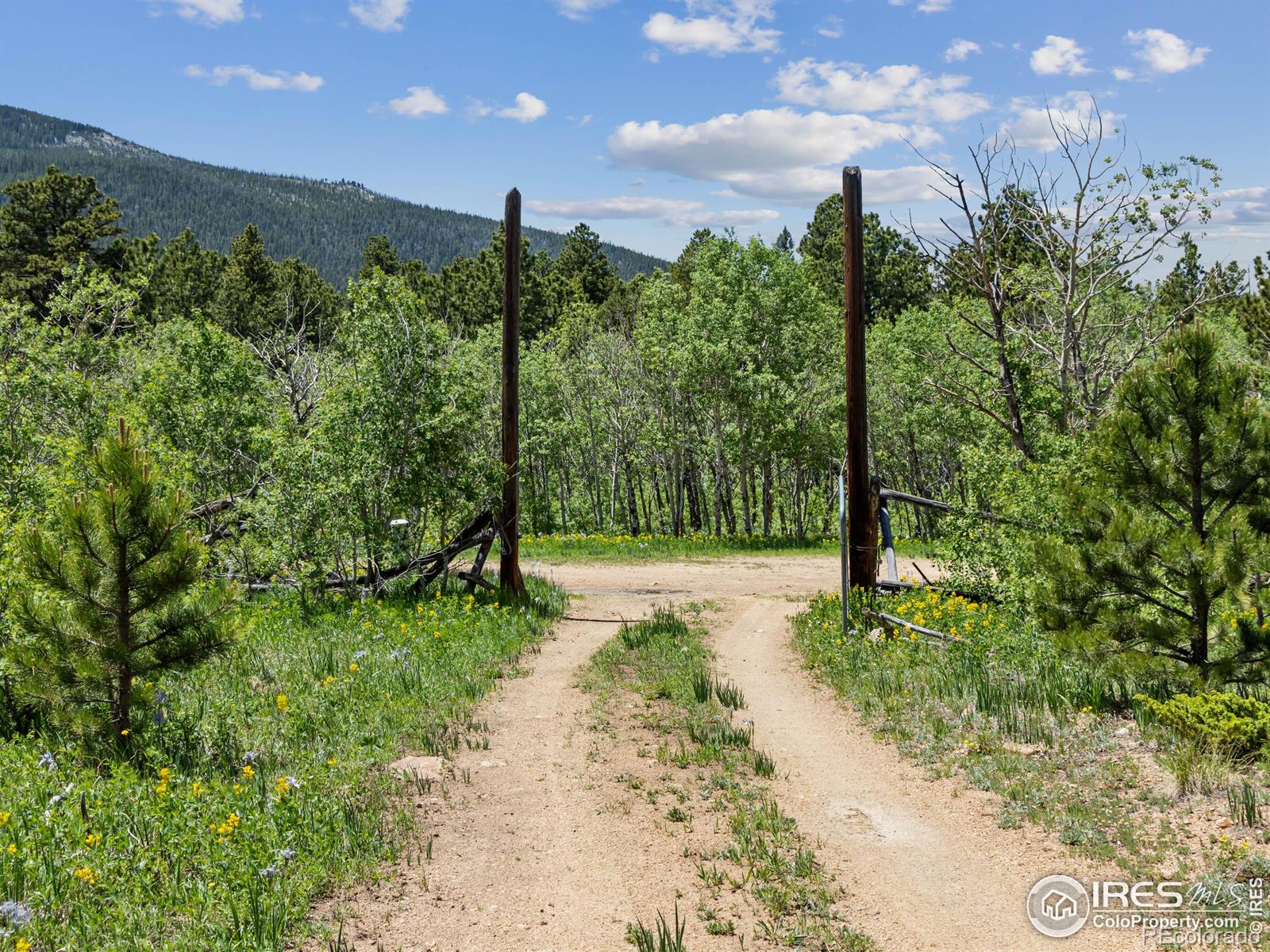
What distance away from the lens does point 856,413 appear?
12.6 metres

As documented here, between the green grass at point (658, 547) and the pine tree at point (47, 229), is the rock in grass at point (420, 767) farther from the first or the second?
the pine tree at point (47, 229)

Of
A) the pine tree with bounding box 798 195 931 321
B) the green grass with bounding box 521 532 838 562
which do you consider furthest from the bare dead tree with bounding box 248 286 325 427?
the pine tree with bounding box 798 195 931 321

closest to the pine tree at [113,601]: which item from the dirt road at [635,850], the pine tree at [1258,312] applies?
the dirt road at [635,850]

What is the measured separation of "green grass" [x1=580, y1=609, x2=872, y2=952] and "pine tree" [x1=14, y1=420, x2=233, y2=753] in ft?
13.4

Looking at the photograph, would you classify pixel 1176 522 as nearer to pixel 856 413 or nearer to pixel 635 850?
pixel 856 413

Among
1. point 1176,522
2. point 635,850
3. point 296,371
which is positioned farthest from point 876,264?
point 635,850

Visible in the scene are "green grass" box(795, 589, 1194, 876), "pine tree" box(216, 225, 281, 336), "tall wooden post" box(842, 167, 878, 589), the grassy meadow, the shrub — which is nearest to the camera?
the grassy meadow

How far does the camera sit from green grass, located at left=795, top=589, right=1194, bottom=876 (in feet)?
19.9

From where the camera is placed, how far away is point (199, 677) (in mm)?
9281

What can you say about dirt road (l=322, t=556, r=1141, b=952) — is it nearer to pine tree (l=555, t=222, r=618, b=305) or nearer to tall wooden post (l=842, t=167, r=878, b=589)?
tall wooden post (l=842, t=167, r=878, b=589)

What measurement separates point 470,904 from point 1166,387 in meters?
6.96

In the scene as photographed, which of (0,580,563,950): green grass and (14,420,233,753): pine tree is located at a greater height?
(14,420,233,753): pine tree

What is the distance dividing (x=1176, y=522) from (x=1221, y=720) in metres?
1.94

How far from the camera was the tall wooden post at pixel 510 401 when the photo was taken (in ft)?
47.4
